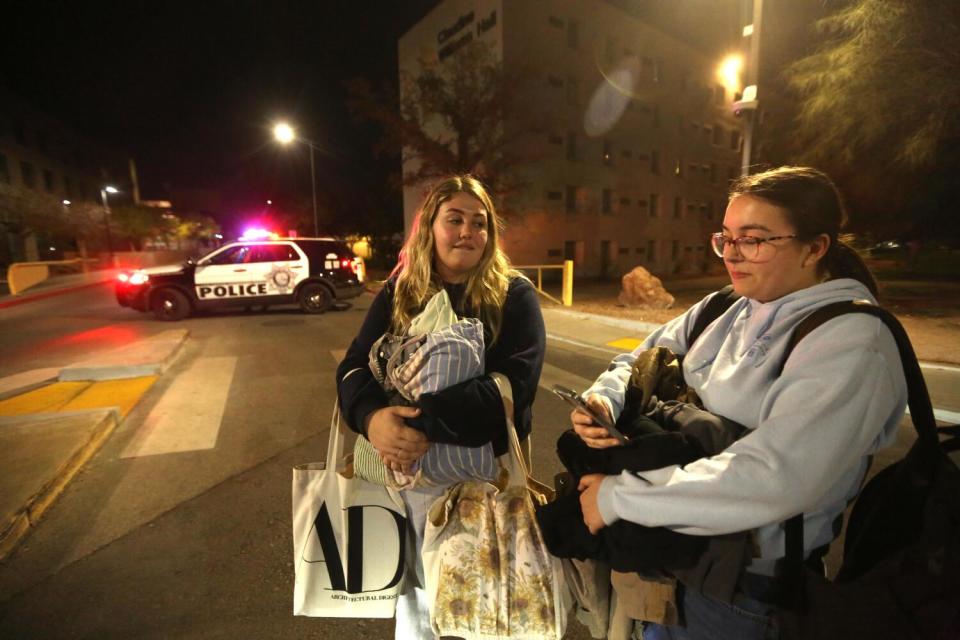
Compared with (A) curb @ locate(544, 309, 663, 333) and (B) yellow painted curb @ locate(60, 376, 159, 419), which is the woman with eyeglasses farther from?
(A) curb @ locate(544, 309, 663, 333)

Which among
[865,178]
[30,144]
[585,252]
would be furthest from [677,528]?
[30,144]

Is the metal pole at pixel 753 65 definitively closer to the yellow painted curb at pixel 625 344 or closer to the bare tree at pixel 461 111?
the yellow painted curb at pixel 625 344

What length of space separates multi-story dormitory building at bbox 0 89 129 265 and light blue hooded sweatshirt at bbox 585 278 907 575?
36699 millimetres

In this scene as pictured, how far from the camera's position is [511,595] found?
143cm

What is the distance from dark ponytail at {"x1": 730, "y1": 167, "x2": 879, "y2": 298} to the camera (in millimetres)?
1179

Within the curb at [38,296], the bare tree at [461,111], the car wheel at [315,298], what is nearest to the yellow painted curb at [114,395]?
the car wheel at [315,298]

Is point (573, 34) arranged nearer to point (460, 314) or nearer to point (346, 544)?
point (460, 314)

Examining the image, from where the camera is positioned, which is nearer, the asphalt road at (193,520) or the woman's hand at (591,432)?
the woman's hand at (591,432)

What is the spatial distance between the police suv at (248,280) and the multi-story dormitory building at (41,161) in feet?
78.3

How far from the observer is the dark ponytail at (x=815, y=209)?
1179 millimetres

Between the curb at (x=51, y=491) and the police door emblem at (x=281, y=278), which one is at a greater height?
the police door emblem at (x=281, y=278)

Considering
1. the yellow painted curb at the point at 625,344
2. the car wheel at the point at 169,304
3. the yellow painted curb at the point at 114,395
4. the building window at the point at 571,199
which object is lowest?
the yellow painted curb at the point at 625,344

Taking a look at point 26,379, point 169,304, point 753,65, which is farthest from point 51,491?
point 753,65

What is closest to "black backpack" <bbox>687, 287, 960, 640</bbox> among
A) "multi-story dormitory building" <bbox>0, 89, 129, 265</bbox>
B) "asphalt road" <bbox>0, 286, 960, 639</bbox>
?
"asphalt road" <bbox>0, 286, 960, 639</bbox>
